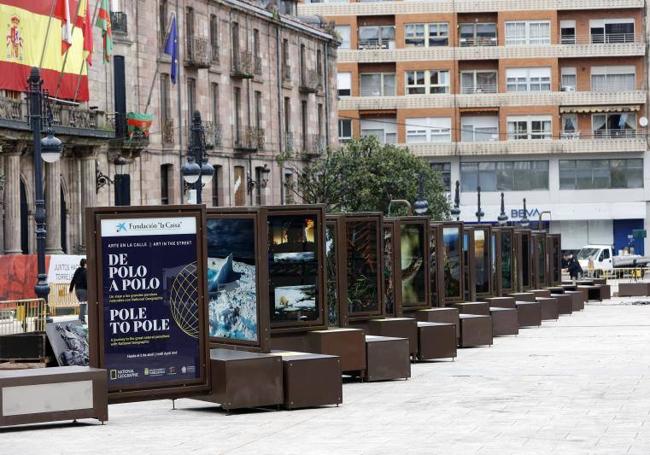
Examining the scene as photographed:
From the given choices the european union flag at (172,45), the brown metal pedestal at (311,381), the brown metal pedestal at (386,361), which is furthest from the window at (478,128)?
the brown metal pedestal at (311,381)

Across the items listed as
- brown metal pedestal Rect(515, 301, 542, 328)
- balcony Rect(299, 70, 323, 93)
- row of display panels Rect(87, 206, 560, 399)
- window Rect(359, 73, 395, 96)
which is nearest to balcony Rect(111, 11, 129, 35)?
balcony Rect(299, 70, 323, 93)

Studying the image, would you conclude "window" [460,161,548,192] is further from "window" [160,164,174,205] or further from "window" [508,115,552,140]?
"window" [160,164,174,205]

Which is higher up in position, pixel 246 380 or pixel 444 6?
pixel 444 6

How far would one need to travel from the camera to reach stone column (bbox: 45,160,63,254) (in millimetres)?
45812

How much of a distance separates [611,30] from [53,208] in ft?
142

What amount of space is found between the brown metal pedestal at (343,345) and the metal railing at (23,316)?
962cm

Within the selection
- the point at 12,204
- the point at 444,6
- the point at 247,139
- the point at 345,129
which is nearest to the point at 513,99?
the point at 444,6

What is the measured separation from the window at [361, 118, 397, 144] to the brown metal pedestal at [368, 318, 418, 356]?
5895 centimetres

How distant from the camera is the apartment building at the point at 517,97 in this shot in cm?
8144

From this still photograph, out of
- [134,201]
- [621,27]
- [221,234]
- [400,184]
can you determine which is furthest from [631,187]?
[221,234]

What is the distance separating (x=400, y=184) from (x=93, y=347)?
45157mm

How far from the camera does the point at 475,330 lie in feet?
89.2

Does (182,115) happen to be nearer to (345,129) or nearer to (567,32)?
(345,129)

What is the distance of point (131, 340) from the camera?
1642 cm
